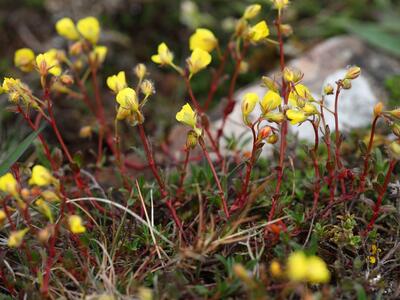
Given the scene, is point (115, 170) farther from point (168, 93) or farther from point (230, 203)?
point (168, 93)

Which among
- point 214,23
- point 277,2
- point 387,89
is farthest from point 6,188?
point 214,23

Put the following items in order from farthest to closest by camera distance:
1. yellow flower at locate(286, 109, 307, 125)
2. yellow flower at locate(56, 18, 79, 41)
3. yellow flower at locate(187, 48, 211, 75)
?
yellow flower at locate(56, 18, 79, 41) → yellow flower at locate(187, 48, 211, 75) → yellow flower at locate(286, 109, 307, 125)

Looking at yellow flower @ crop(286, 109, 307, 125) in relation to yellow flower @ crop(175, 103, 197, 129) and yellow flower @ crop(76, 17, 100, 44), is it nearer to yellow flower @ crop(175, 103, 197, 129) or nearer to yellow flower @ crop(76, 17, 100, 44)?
yellow flower @ crop(175, 103, 197, 129)

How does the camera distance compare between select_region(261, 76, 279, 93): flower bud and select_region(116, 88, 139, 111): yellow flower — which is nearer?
select_region(116, 88, 139, 111): yellow flower

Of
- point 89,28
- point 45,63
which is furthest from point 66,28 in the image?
point 45,63

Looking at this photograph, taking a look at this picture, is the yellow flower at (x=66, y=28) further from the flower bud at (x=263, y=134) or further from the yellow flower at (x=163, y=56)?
the flower bud at (x=263, y=134)

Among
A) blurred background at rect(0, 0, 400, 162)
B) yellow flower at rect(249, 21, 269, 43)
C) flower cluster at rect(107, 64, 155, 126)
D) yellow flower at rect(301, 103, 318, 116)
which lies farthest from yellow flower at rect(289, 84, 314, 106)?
blurred background at rect(0, 0, 400, 162)
